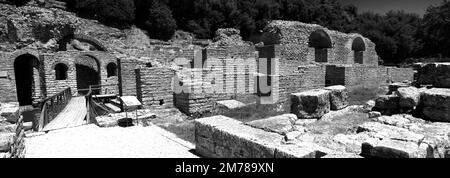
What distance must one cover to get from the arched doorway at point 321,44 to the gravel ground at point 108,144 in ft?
46.8

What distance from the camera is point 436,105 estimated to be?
6.79 metres

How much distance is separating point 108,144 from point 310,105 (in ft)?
16.3

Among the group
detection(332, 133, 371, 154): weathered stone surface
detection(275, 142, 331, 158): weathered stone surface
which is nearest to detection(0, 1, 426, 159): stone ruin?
detection(332, 133, 371, 154): weathered stone surface

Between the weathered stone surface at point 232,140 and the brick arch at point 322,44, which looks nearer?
the weathered stone surface at point 232,140

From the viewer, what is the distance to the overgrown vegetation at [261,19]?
4269 cm

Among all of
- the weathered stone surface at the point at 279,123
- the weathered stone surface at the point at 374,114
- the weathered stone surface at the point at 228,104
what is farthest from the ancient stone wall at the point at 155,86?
the weathered stone surface at the point at 374,114

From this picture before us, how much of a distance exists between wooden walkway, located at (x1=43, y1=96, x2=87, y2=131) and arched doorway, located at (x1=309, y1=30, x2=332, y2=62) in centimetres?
1423

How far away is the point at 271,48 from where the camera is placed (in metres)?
16.8

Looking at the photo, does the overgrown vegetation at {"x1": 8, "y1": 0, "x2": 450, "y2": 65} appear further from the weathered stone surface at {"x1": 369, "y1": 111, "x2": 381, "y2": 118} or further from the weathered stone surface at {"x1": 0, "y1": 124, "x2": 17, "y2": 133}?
the weathered stone surface at {"x1": 369, "y1": 111, "x2": 381, "y2": 118}

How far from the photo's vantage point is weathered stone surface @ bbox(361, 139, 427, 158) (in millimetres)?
3658

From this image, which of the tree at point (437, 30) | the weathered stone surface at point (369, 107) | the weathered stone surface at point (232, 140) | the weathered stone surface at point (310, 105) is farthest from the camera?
the tree at point (437, 30)

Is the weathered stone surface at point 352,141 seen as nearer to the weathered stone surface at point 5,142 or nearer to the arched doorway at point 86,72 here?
the weathered stone surface at point 5,142

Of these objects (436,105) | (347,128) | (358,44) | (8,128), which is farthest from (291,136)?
(358,44)
